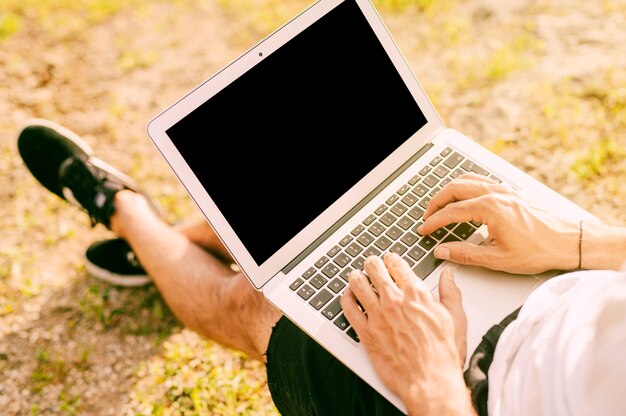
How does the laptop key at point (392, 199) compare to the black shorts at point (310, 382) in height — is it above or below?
above

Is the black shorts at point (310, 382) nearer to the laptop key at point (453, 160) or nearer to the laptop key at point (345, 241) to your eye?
the laptop key at point (345, 241)

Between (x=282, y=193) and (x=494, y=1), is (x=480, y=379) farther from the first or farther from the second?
(x=494, y=1)

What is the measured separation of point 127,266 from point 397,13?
2410mm

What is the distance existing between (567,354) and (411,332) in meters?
0.36

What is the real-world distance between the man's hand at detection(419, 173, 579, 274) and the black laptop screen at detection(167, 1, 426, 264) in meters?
0.38

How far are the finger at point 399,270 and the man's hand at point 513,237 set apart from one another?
0.14 m

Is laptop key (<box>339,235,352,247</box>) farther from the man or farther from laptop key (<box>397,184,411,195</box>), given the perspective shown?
laptop key (<box>397,184,411,195</box>)

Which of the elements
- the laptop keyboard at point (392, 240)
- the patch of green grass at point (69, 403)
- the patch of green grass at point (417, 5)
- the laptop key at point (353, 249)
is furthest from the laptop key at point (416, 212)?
the patch of green grass at point (417, 5)

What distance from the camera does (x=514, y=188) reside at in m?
1.74

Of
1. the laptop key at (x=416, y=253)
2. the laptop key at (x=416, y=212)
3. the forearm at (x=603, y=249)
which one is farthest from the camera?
the laptop key at (x=416, y=212)

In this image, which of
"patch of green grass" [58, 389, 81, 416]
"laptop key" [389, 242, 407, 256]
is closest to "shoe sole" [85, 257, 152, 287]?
"patch of green grass" [58, 389, 81, 416]

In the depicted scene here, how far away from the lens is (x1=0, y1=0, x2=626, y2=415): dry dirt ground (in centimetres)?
226

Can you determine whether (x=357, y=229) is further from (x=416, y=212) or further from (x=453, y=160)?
(x=453, y=160)

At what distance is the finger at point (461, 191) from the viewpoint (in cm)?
159
